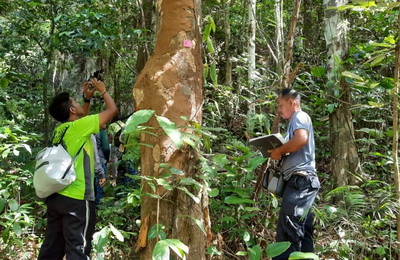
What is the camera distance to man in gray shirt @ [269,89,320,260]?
3.31 meters

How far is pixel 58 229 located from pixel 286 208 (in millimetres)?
1854

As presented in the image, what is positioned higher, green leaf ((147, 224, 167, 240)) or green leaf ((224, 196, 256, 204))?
green leaf ((147, 224, 167, 240))

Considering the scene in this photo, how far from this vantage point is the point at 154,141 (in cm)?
274

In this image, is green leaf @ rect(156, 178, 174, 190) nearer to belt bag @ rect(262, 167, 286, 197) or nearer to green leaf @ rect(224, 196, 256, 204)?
green leaf @ rect(224, 196, 256, 204)

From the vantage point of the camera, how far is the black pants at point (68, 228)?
3.02m

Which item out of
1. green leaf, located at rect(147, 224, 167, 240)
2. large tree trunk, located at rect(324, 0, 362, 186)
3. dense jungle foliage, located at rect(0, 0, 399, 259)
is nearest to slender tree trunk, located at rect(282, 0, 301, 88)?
dense jungle foliage, located at rect(0, 0, 399, 259)

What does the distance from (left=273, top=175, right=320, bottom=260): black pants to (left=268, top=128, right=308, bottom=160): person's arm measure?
252 millimetres

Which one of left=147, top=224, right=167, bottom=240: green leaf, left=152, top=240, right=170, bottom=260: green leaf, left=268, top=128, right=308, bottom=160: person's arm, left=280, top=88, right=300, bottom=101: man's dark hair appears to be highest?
left=280, top=88, right=300, bottom=101: man's dark hair

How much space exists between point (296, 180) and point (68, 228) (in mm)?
1891

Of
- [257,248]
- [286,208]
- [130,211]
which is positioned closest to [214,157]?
[257,248]

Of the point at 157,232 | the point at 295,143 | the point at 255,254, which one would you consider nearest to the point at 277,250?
the point at 255,254

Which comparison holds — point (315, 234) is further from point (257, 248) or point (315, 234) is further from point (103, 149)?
point (103, 149)

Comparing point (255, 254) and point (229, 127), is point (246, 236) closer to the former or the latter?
point (255, 254)

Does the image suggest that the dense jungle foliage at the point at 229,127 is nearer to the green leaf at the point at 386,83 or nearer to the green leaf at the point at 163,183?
the green leaf at the point at 386,83
